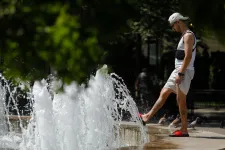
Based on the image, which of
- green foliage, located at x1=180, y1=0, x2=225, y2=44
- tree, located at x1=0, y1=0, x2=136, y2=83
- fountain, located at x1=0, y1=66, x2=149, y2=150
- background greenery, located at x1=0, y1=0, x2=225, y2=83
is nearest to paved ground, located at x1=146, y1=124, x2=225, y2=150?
fountain, located at x1=0, y1=66, x2=149, y2=150

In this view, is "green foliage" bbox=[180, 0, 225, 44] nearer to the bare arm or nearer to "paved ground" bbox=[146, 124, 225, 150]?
"paved ground" bbox=[146, 124, 225, 150]

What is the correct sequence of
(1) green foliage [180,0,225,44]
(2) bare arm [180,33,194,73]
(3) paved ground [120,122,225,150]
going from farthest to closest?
(2) bare arm [180,33,194,73], (3) paved ground [120,122,225,150], (1) green foliage [180,0,225,44]

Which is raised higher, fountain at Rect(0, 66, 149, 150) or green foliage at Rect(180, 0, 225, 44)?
green foliage at Rect(180, 0, 225, 44)

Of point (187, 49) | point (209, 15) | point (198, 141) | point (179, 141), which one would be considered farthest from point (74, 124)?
point (209, 15)

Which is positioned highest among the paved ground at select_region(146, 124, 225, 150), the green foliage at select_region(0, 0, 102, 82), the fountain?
the green foliage at select_region(0, 0, 102, 82)

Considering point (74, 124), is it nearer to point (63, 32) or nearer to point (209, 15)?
point (209, 15)

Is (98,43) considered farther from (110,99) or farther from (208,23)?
(110,99)

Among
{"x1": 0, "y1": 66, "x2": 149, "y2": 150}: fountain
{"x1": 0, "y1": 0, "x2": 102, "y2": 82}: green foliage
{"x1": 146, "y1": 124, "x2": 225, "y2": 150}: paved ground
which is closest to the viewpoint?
{"x1": 0, "y1": 0, "x2": 102, "y2": 82}: green foliage

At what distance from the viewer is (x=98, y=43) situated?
8.13 feet

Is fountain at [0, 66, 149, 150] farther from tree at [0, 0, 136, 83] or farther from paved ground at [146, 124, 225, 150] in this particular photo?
tree at [0, 0, 136, 83]

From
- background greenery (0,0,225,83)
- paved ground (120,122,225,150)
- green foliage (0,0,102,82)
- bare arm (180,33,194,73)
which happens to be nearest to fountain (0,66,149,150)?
paved ground (120,122,225,150)

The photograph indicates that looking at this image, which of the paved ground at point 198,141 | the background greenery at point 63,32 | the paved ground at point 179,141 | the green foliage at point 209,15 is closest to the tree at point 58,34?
the background greenery at point 63,32

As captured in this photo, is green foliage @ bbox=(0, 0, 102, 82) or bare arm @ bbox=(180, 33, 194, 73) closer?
green foliage @ bbox=(0, 0, 102, 82)

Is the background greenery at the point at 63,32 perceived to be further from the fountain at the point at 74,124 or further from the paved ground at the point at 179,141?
the fountain at the point at 74,124
